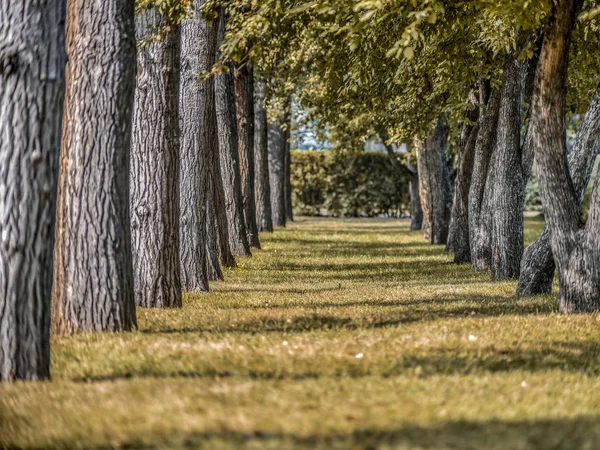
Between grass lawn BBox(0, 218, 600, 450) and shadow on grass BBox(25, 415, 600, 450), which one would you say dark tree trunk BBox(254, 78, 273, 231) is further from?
shadow on grass BBox(25, 415, 600, 450)

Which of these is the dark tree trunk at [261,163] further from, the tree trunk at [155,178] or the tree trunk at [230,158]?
the tree trunk at [155,178]

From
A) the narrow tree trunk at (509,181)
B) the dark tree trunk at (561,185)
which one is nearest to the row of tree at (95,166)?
the dark tree trunk at (561,185)

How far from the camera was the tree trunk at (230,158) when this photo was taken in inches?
806

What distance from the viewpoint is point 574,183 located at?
12336 millimetres

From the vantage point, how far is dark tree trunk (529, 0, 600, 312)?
34.9 ft

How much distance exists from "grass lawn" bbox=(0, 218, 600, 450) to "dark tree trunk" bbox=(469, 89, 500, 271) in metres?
6.37

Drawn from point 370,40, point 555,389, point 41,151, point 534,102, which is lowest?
point 555,389

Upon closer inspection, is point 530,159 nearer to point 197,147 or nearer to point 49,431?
point 197,147

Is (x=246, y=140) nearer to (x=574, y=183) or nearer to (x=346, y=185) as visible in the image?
(x=574, y=183)

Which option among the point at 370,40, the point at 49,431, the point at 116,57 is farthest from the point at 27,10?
the point at 370,40

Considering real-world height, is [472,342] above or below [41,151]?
below

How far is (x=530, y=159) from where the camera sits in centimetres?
1582

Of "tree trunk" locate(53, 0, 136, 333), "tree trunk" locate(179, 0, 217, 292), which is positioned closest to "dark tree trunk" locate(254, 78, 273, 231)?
"tree trunk" locate(179, 0, 217, 292)

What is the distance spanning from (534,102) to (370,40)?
3.18 m
